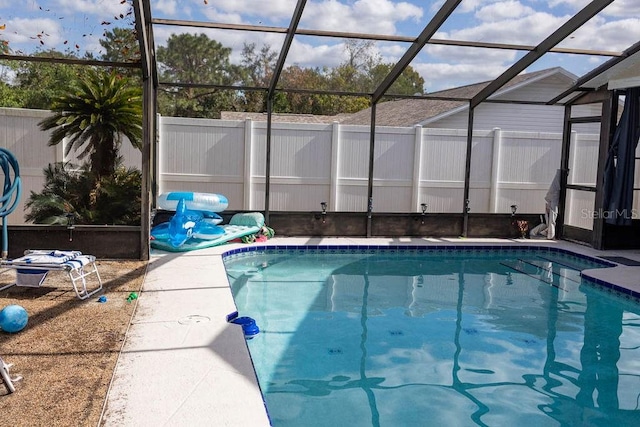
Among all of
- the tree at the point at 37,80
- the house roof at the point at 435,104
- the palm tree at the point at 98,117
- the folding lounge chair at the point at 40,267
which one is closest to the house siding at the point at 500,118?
the house roof at the point at 435,104

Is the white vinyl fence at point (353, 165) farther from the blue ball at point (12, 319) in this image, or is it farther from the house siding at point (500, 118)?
the blue ball at point (12, 319)

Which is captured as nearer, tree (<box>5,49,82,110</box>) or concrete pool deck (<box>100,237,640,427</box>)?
concrete pool deck (<box>100,237,640,427</box>)

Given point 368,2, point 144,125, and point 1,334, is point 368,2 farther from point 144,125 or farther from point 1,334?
point 1,334

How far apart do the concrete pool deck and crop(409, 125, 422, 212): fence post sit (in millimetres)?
4464

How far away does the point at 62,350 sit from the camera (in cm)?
432

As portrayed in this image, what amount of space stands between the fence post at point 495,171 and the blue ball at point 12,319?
8.90 metres

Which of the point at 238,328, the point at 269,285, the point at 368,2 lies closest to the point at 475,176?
the point at 368,2

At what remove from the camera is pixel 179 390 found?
12.1 ft

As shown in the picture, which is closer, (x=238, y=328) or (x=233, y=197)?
(x=238, y=328)

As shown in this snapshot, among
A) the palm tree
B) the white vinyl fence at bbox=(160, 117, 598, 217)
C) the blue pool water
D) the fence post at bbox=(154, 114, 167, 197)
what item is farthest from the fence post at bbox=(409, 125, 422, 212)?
the palm tree

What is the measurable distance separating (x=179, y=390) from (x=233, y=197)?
276 inches

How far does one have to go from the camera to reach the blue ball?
4598 mm

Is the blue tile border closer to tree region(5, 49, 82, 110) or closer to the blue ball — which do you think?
the blue ball

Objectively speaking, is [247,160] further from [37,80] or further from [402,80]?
[402,80]
